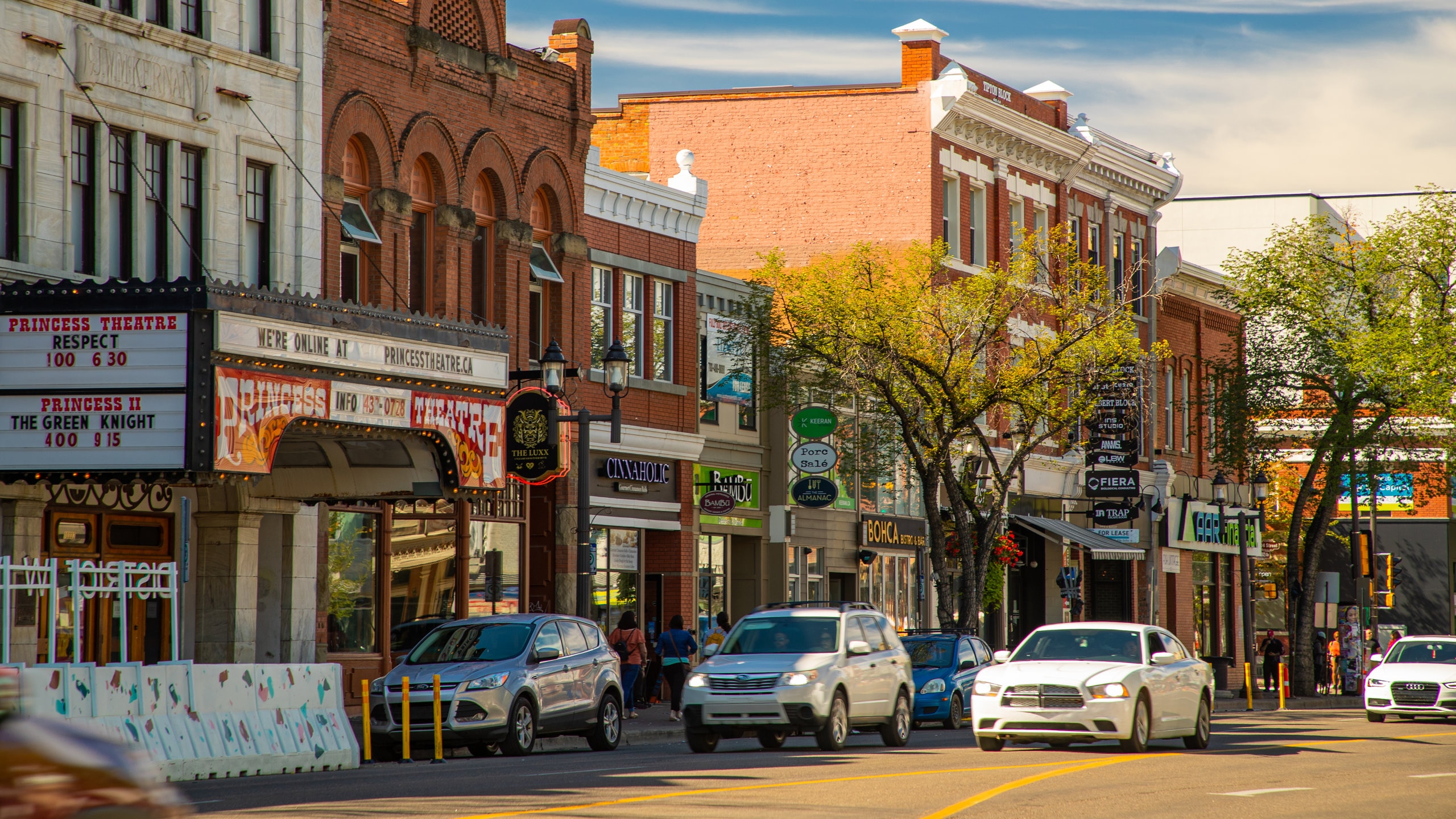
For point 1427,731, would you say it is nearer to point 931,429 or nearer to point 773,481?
point 931,429

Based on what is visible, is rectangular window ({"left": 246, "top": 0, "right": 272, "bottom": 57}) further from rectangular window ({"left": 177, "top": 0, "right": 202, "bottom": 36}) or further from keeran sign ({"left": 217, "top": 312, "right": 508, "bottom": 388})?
keeran sign ({"left": 217, "top": 312, "right": 508, "bottom": 388})

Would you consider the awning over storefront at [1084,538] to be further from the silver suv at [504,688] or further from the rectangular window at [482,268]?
the silver suv at [504,688]

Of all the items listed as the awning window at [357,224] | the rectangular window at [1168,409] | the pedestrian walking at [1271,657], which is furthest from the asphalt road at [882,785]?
the rectangular window at [1168,409]

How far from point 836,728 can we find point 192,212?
1163 cm

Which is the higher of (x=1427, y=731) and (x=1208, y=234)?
(x=1208, y=234)

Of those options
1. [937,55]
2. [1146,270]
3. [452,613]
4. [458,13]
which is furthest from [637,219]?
[1146,270]

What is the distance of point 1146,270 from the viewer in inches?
2208

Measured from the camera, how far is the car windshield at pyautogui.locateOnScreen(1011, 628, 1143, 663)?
21.8 meters

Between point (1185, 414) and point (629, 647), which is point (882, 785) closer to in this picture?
point (629, 647)

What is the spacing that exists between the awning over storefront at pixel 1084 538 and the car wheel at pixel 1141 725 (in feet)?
84.9

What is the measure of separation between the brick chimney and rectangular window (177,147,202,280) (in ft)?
73.6

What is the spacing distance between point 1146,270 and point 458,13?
28.9 metres

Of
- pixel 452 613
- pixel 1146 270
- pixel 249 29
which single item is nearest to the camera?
pixel 249 29

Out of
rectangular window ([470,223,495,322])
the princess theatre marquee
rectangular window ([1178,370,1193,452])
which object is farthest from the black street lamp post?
rectangular window ([1178,370,1193,452])
